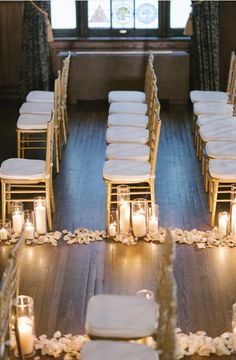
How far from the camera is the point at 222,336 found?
5297mm

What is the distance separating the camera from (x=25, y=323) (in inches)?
200

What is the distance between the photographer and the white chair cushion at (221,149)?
287 inches

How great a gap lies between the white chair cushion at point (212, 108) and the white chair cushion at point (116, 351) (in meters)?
4.57

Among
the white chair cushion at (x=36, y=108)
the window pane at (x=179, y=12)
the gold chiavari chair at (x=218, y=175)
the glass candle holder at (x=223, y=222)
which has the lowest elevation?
the glass candle holder at (x=223, y=222)

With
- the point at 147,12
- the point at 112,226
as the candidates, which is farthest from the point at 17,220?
the point at 147,12

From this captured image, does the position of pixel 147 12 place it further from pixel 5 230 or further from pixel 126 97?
pixel 5 230

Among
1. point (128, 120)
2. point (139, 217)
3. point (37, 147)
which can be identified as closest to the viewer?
point (139, 217)

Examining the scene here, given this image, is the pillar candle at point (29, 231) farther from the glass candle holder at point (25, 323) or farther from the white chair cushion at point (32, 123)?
the white chair cushion at point (32, 123)

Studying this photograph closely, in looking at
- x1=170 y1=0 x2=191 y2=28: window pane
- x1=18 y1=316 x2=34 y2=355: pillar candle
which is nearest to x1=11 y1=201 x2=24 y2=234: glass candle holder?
x1=18 y1=316 x2=34 y2=355: pillar candle

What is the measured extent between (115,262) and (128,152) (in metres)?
1.34

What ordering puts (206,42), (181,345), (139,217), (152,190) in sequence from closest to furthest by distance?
(181,345) → (139,217) → (152,190) → (206,42)

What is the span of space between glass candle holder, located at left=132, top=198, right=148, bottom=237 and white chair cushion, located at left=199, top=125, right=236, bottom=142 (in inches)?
53.4

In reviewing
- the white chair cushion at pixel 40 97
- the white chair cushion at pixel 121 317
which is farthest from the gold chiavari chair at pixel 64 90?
the white chair cushion at pixel 121 317

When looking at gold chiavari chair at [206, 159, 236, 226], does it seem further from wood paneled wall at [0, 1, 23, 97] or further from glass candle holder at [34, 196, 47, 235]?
wood paneled wall at [0, 1, 23, 97]
